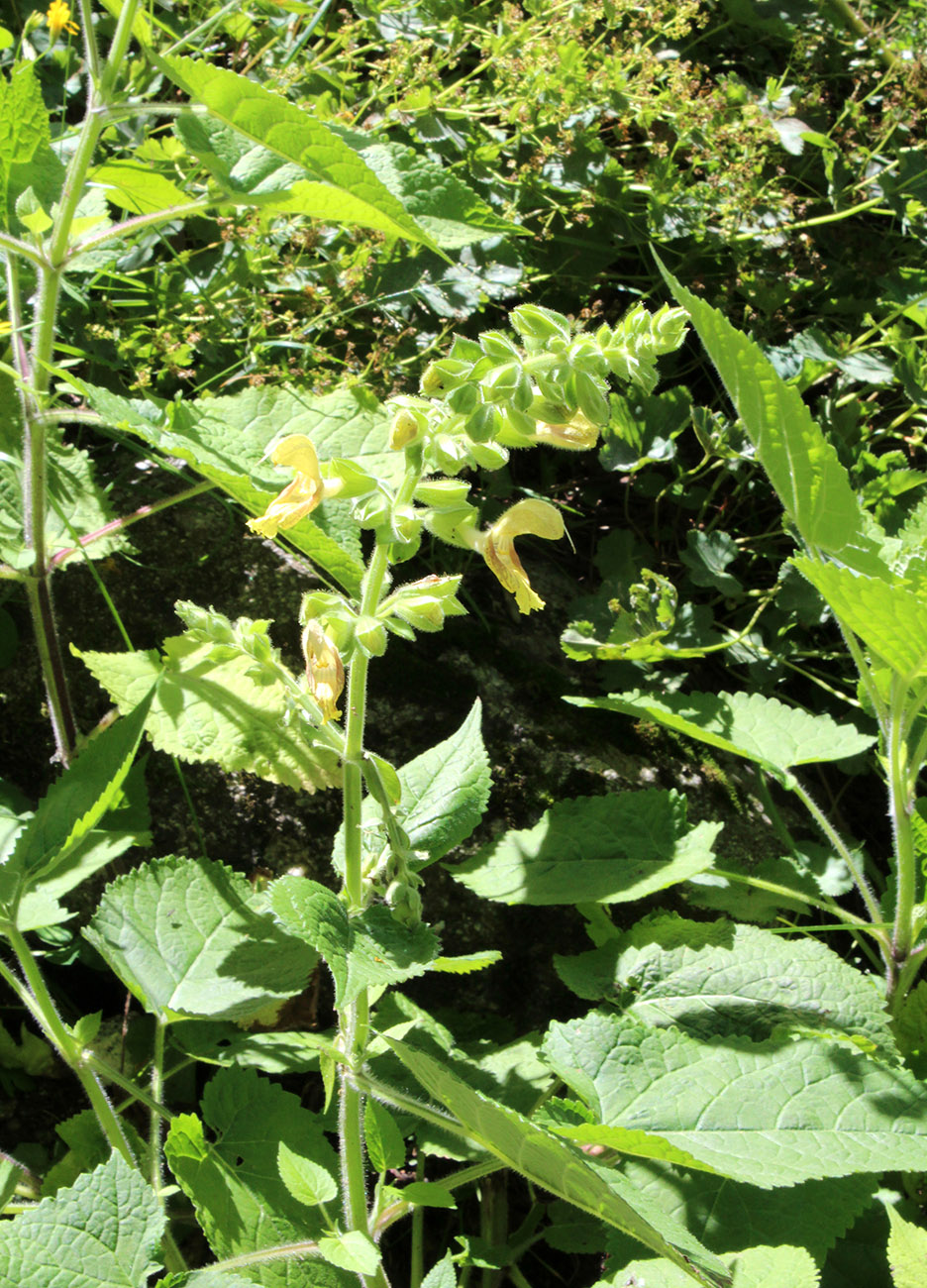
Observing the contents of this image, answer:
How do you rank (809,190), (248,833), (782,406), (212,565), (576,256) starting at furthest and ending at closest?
(809,190) < (576,256) < (212,565) < (248,833) < (782,406)

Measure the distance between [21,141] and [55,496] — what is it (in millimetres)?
655

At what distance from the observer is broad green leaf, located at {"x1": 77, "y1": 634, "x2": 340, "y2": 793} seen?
6.20 ft

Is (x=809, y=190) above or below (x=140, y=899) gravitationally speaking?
above

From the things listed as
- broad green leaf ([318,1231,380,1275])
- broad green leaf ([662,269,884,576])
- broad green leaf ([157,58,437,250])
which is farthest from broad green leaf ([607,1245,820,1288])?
broad green leaf ([157,58,437,250])

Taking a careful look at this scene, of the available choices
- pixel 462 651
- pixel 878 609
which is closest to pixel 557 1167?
pixel 878 609

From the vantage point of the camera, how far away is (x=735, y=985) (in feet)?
5.89

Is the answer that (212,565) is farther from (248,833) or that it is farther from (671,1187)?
(671,1187)

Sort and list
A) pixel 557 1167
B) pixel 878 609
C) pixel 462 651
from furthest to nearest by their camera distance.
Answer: pixel 462 651, pixel 878 609, pixel 557 1167

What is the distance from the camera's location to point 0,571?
1.78 m

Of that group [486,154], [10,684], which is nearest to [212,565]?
[10,684]

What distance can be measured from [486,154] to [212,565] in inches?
48.4

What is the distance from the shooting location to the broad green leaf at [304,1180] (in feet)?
4.76

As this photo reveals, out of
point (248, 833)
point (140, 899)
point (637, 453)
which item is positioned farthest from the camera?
point (637, 453)

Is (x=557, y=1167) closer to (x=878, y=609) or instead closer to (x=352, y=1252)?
(x=352, y=1252)
